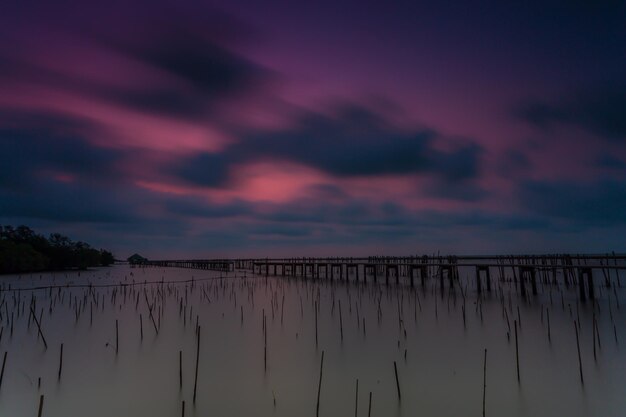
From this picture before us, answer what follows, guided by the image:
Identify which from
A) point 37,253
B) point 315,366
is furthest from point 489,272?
point 37,253

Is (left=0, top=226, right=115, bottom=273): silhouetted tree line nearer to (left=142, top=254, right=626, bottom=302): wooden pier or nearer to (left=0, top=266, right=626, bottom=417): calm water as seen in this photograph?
(left=142, top=254, right=626, bottom=302): wooden pier

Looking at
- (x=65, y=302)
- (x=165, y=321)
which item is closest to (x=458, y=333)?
(x=165, y=321)

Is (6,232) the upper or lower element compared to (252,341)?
upper

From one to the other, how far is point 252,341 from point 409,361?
14.3 ft

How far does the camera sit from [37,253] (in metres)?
44.5

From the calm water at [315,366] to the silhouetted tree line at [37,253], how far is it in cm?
3478

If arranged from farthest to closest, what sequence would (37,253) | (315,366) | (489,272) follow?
(37,253), (489,272), (315,366)

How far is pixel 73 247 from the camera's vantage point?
180 ft

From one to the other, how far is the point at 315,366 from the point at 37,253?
49.2 m

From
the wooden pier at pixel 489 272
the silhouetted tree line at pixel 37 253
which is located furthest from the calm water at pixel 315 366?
the silhouetted tree line at pixel 37 253

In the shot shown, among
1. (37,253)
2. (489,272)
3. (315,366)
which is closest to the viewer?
(315,366)

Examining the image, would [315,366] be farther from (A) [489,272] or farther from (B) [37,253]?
(B) [37,253]

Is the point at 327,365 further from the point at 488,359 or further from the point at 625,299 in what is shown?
the point at 625,299

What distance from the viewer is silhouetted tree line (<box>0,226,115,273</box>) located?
1618 inches
